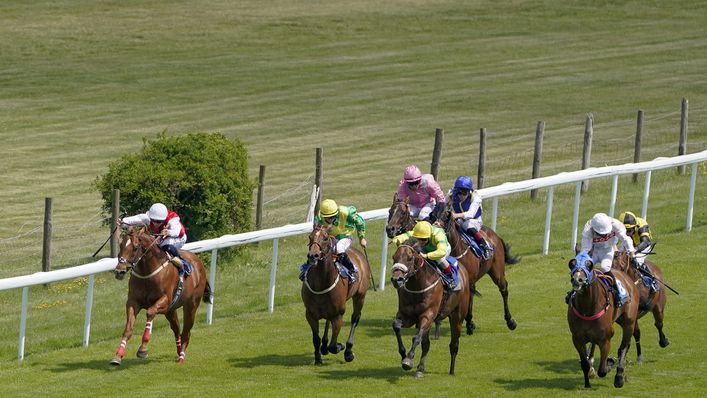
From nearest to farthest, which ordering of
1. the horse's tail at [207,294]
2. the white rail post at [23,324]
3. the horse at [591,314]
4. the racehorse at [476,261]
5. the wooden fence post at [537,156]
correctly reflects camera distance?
1. the horse at [591,314]
2. the white rail post at [23,324]
3. the horse's tail at [207,294]
4. the racehorse at [476,261]
5. the wooden fence post at [537,156]

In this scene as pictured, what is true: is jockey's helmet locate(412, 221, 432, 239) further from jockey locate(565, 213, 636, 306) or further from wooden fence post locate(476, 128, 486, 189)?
wooden fence post locate(476, 128, 486, 189)

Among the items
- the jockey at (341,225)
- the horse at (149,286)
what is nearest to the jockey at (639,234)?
the jockey at (341,225)

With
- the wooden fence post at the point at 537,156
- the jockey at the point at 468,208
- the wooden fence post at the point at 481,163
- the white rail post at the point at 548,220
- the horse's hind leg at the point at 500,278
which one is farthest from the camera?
the wooden fence post at the point at 537,156

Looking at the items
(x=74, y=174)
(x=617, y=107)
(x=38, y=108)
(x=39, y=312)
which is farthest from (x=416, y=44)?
(x=39, y=312)

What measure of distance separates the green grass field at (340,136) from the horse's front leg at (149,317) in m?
0.19

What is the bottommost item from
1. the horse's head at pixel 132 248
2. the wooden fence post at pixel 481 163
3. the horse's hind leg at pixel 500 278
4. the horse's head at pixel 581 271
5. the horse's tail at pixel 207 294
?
the horse's tail at pixel 207 294

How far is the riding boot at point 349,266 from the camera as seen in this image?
1448 centimetres

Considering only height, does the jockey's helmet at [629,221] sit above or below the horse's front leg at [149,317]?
above

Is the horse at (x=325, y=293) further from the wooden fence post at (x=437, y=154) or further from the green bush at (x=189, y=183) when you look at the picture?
the wooden fence post at (x=437, y=154)

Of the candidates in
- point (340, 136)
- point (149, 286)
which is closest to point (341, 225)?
point (149, 286)

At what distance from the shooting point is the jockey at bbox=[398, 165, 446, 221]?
1530 cm

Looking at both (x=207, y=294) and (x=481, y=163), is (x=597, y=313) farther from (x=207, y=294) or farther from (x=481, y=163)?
(x=481, y=163)

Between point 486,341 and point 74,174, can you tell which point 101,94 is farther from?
point 486,341

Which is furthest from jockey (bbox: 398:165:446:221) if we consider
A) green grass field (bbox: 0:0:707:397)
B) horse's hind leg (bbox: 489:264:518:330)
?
green grass field (bbox: 0:0:707:397)
